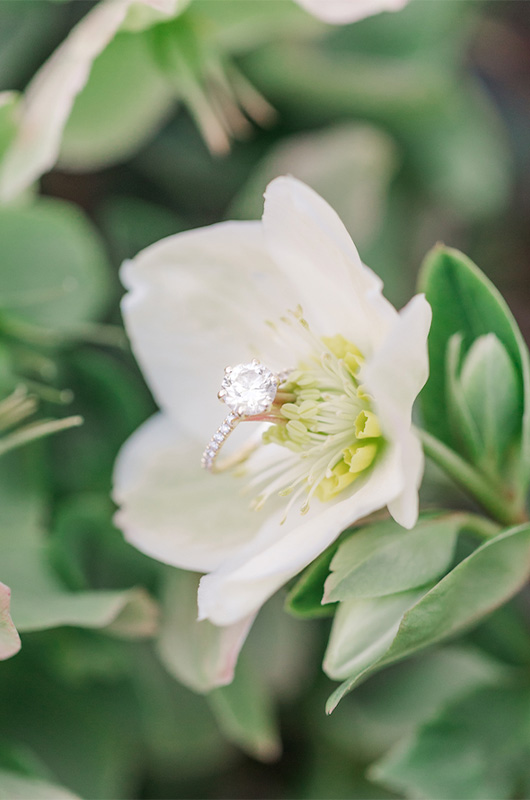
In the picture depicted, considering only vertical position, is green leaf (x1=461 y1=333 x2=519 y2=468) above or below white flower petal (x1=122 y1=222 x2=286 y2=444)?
below

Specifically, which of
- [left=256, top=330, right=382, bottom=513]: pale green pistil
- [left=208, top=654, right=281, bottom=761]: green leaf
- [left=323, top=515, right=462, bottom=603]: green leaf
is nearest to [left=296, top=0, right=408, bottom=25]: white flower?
[left=256, top=330, right=382, bottom=513]: pale green pistil

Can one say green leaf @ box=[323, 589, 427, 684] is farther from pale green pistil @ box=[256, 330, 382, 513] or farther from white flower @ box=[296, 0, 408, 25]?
white flower @ box=[296, 0, 408, 25]

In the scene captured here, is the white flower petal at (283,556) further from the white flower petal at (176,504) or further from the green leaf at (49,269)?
the green leaf at (49,269)

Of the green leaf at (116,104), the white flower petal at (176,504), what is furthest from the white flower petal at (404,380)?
the green leaf at (116,104)

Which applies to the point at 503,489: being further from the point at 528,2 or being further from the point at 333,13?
the point at 528,2

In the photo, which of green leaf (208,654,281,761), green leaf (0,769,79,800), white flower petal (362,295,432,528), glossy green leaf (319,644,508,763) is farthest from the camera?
glossy green leaf (319,644,508,763)

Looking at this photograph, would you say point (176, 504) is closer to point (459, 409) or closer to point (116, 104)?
point (459, 409)
